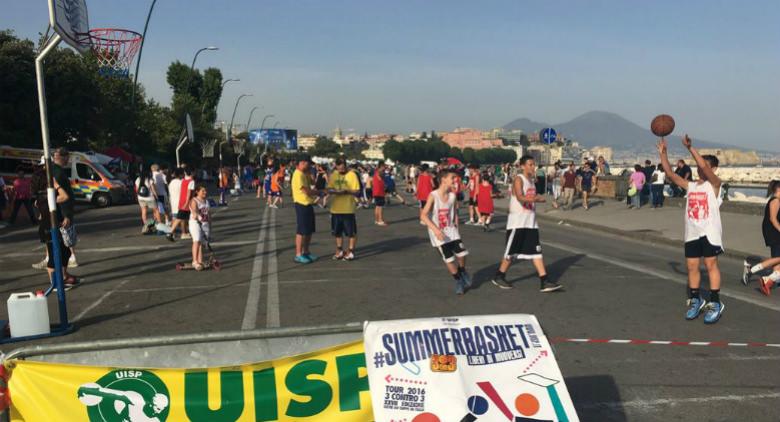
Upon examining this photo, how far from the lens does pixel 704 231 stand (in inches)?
269

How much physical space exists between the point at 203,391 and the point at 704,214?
584cm

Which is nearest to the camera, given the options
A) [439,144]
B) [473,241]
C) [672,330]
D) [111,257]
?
[672,330]

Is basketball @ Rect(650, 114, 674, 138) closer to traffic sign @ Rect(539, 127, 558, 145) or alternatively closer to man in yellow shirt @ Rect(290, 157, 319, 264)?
man in yellow shirt @ Rect(290, 157, 319, 264)

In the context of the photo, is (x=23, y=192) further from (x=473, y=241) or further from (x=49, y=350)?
(x=49, y=350)

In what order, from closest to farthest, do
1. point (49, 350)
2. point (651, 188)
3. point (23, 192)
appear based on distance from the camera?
point (49, 350) < point (23, 192) < point (651, 188)

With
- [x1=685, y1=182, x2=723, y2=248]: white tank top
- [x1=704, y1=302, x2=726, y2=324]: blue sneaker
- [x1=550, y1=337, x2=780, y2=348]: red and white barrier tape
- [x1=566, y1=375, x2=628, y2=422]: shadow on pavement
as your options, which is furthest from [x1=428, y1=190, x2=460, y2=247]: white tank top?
[x1=566, y1=375, x2=628, y2=422]: shadow on pavement

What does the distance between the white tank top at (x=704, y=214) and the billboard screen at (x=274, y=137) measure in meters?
103

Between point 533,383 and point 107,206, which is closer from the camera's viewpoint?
point 533,383

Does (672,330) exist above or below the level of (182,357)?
below

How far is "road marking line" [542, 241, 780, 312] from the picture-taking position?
307 inches

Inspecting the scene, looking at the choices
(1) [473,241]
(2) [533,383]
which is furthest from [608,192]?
(2) [533,383]

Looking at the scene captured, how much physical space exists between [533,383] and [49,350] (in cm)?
249

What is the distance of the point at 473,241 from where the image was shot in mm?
14570

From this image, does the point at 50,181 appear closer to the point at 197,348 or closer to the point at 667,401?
the point at 197,348
